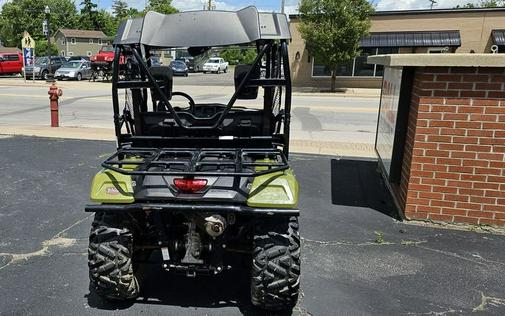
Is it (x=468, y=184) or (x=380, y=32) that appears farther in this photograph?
(x=380, y=32)

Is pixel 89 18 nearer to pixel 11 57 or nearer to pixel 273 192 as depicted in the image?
pixel 11 57

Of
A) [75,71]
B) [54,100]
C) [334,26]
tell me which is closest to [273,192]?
[54,100]

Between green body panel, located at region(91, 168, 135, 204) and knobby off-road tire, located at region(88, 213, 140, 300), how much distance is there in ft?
0.53

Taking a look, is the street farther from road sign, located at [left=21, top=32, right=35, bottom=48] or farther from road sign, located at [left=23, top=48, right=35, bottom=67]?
road sign, located at [left=23, top=48, right=35, bottom=67]

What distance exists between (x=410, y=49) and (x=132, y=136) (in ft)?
84.5

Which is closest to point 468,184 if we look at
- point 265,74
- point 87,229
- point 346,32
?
point 265,74

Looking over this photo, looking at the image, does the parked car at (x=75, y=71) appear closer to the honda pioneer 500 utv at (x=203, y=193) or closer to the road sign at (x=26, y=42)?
the road sign at (x=26, y=42)

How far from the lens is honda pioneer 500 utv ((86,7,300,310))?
2973 mm

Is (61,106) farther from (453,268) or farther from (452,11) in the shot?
(452,11)

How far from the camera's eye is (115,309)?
3281 mm

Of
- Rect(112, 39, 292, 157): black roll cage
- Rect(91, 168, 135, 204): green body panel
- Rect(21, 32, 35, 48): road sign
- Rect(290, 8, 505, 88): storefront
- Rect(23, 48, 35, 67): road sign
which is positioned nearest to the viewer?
Rect(91, 168, 135, 204): green body panel

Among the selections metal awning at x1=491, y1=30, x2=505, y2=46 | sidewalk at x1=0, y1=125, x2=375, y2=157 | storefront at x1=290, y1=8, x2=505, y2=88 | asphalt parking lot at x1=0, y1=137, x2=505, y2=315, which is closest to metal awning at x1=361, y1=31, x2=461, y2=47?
storefront at x1=290, y1=8, x2=505, y2=88

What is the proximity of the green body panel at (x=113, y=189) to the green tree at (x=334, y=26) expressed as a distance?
21.7 meters

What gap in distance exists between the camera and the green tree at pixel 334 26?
75.9ft
